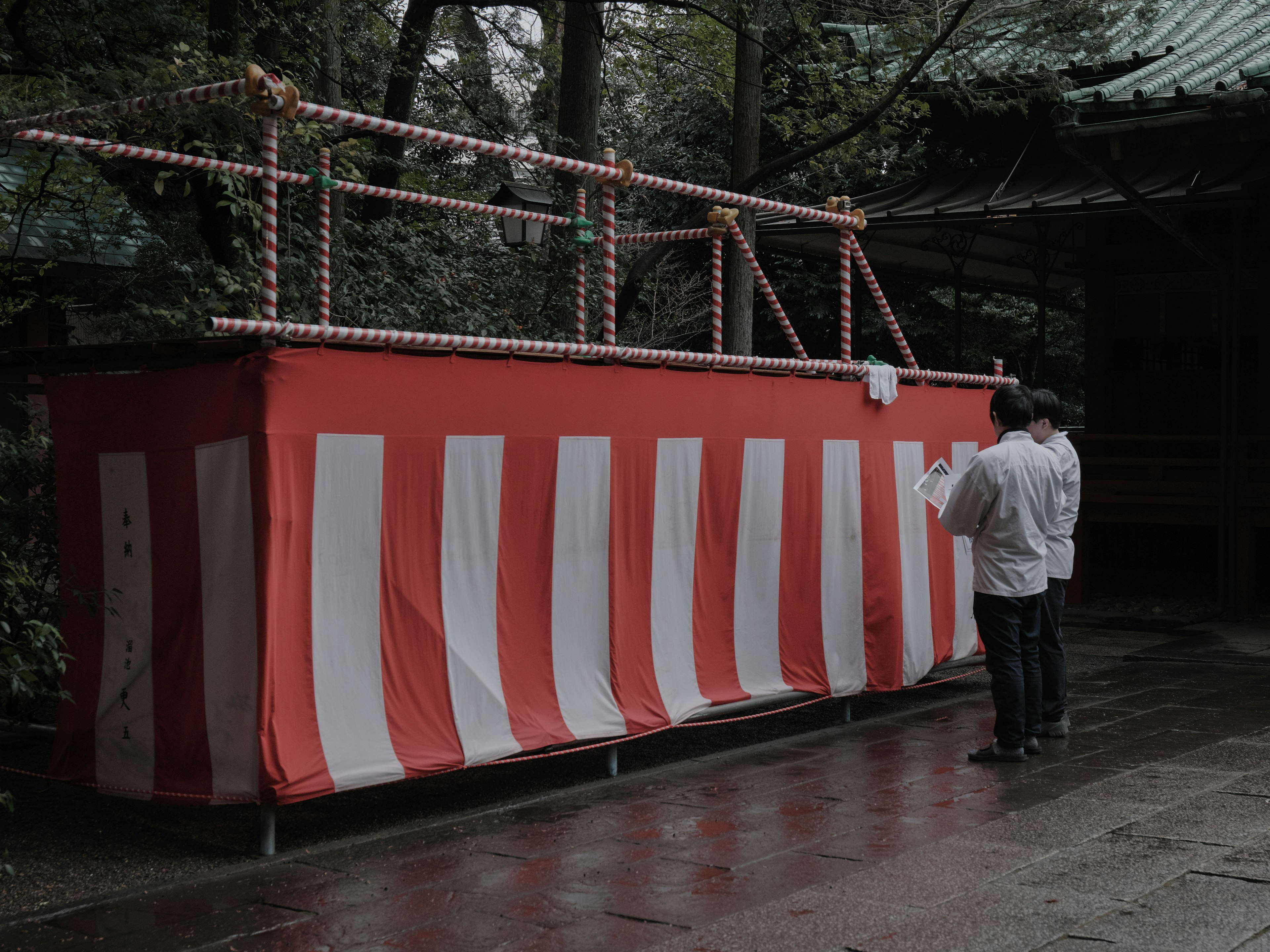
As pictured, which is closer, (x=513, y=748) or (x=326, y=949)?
(x=326, y=949)

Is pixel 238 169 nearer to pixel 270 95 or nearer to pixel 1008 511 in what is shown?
pixel 270 95

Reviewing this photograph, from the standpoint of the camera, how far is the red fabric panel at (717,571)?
644 centimetres

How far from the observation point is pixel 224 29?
28.5 ft

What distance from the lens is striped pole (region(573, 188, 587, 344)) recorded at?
6227mm

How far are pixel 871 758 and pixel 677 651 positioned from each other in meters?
1.14

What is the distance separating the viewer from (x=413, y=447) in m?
5.13

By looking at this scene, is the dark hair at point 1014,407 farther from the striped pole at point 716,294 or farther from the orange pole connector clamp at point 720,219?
the orange pole connector clamp at point 720,219

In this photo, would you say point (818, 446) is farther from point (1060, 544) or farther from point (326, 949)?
point (326, 949)

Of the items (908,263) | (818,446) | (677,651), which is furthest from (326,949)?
(908,263)

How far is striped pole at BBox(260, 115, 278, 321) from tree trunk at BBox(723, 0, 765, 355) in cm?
726

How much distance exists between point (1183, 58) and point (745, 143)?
4055mm

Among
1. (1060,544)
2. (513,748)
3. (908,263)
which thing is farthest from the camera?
(908,263)

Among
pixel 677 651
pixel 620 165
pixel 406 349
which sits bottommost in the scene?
pixel 677 651

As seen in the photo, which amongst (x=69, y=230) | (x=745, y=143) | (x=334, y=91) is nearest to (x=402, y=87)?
(x=334, y=91)
